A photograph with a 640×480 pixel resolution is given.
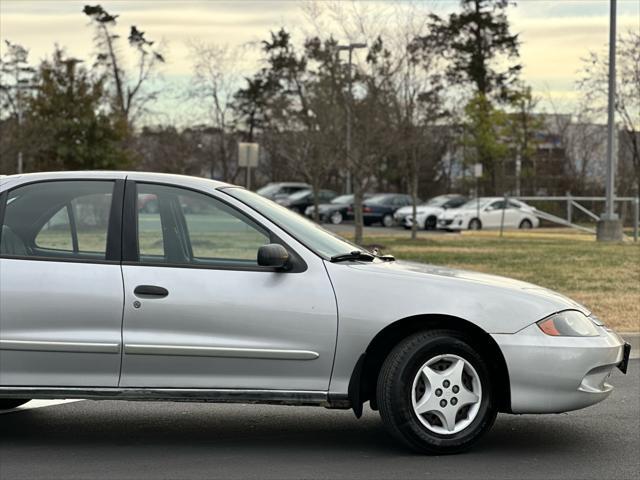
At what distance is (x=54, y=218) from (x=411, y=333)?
2.17 meters

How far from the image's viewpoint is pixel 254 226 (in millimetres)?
6027

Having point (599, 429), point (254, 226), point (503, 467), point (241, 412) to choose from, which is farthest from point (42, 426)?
point (599, 429)

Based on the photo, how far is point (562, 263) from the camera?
19359 millimetres

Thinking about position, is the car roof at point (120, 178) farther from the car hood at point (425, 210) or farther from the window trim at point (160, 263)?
the car hood at point (425, 210)

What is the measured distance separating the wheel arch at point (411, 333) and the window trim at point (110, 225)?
4.91 ft

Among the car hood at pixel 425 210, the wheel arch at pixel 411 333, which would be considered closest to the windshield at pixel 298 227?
the wheel arch at pixel 411 333

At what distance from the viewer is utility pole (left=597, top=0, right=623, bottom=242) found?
87.1 feet

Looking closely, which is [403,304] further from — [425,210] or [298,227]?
[425,210]

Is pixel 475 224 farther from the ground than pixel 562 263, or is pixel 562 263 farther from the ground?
pixel 562 263

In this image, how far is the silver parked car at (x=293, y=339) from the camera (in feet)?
18.8

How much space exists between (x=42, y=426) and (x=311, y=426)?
5.49 ft

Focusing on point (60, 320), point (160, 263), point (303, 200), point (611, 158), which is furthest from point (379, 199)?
point (60, 320)

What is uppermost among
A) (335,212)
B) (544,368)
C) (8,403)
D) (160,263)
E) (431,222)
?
(160,263)

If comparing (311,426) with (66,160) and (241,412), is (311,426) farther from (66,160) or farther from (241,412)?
(66,160)
